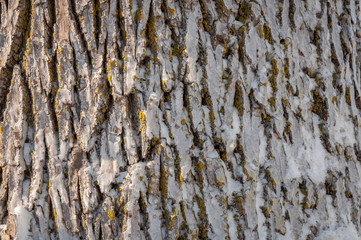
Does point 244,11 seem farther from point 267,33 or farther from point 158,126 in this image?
point 158,126

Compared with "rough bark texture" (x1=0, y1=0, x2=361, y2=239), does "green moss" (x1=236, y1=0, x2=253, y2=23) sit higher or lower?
higher

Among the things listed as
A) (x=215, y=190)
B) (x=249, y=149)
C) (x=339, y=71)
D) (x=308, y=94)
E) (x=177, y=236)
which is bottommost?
(x=177, y=236)

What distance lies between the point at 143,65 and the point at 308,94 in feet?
2.54

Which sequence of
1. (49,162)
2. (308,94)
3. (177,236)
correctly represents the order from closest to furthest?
(177,236)
(49,162)
(308,94)

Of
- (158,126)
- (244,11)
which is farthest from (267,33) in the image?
(158,126)

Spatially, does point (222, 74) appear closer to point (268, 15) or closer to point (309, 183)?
point (268, 15)

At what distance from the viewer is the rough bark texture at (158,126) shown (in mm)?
1285

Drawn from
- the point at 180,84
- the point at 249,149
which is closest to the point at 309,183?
the point at 249,149

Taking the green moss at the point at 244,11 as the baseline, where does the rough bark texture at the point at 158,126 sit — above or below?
below

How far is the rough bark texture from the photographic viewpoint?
1.29 meters

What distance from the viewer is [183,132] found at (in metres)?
1.30

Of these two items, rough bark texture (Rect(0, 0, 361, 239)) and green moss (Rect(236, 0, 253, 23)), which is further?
green moss (Rect(236, 0, 253, 23))

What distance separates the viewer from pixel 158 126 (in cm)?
128

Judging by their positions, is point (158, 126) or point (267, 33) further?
point (267, 33)
